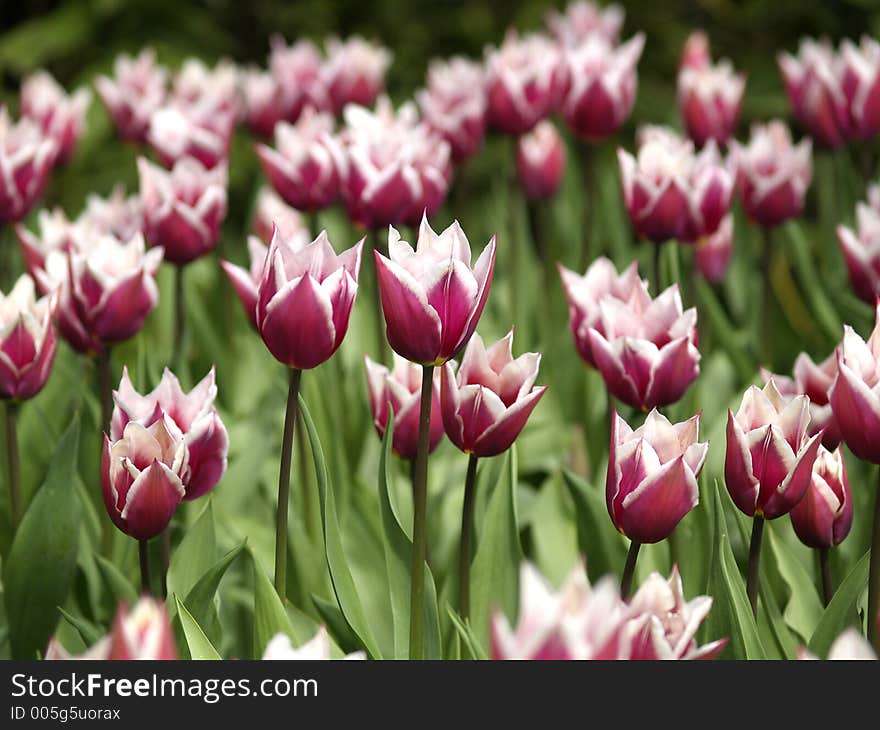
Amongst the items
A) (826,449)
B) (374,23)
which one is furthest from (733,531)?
(374,23)

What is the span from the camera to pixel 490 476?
170cm

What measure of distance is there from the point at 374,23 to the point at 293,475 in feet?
8.47

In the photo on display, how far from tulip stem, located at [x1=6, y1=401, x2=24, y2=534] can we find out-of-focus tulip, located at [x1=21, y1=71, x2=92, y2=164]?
1021 mm

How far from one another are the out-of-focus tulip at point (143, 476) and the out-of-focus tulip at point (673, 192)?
0.85m

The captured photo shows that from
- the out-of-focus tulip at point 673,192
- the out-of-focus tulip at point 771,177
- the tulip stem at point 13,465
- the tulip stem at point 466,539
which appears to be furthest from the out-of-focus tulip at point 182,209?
the out-of-focus tulip at point 771,177

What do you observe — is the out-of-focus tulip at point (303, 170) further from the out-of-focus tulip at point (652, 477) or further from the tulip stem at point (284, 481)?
the out-of-focus tulip at point (652, 477)

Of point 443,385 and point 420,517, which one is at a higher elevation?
point 443,385

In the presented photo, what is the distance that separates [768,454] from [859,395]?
0.10 meters

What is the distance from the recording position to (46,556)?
1.52 m

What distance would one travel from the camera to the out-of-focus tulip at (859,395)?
3.88 feet

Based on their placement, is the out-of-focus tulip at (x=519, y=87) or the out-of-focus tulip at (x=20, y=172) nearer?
the out-of-focus tulip at (x=20, y=172)

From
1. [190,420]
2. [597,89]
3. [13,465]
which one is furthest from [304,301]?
[597,89]

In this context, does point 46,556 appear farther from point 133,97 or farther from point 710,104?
point 710,104
